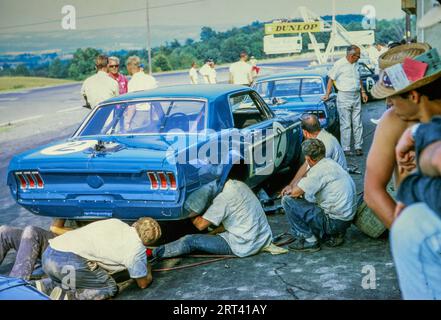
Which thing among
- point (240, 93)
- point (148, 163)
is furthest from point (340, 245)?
point (240, 93)

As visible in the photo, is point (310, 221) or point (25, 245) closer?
point (25, 245)

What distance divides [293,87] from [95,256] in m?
6.51

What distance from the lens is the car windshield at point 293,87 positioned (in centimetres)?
998

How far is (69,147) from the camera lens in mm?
5457

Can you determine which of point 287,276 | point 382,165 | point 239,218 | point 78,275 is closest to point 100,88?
point 239,218

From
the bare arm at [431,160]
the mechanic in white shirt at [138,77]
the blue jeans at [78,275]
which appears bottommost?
the blue jeans at [78,275]

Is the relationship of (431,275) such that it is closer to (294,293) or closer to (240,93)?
(294,293)

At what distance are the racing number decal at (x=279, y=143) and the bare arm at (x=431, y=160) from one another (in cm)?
481

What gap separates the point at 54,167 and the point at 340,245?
264cm

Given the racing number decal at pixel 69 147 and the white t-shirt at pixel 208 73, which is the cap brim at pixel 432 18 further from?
the white t-shirt at pixel 208 73

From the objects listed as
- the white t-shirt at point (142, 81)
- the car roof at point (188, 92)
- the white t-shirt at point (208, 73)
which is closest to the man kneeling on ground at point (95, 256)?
the car roof at point (188, 92)

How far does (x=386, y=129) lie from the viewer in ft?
9.07

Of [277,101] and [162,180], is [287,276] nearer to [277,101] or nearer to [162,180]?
[162,180]

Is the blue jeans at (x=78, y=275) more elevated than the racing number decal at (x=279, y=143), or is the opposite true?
the racing number decal at (x=279, y=143)
